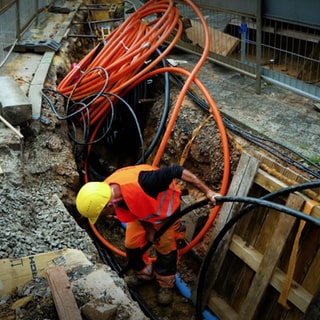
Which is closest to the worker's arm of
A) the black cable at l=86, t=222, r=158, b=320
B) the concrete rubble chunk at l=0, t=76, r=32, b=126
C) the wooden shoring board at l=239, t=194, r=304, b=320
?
the wooden shoring board at l=239, t=194, r=304, b=320

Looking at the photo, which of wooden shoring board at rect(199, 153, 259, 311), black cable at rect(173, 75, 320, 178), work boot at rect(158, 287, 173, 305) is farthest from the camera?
work boot at rect(158, 287, 173, 305)

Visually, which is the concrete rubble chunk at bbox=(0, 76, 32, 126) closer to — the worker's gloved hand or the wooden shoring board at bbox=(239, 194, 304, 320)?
the worker's gloved hand

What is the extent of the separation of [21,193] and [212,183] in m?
2.04

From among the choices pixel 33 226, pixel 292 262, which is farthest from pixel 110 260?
pixel 292 262

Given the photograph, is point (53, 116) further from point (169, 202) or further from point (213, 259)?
point (213, 259)

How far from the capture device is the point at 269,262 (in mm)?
3768

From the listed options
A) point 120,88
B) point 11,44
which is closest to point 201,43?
point 120,88

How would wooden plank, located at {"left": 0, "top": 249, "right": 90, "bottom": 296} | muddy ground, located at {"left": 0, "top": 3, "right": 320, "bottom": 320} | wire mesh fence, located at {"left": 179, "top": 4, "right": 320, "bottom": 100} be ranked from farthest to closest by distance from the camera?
wire mesh fence, located at {"left": 179, "top": 4, "right": 320, "bottom": 100}
muddy ground, located at {"left": 0, "top": 3, "right": 320, "bottom": 320}
wooden plank, located at {"left": 0, "top": 249, "right": 90, "bottom": 296}

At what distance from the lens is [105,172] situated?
6.06m

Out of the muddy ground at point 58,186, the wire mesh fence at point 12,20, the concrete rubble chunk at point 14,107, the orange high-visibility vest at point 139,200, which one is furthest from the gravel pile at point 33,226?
the wire mesh fence at point 12,20

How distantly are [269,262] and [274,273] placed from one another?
0.11 m

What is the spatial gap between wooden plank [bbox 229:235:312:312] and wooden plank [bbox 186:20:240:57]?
302cm

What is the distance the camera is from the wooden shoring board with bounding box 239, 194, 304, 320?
11.8 ft

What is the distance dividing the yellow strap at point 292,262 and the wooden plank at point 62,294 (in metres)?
1.88
